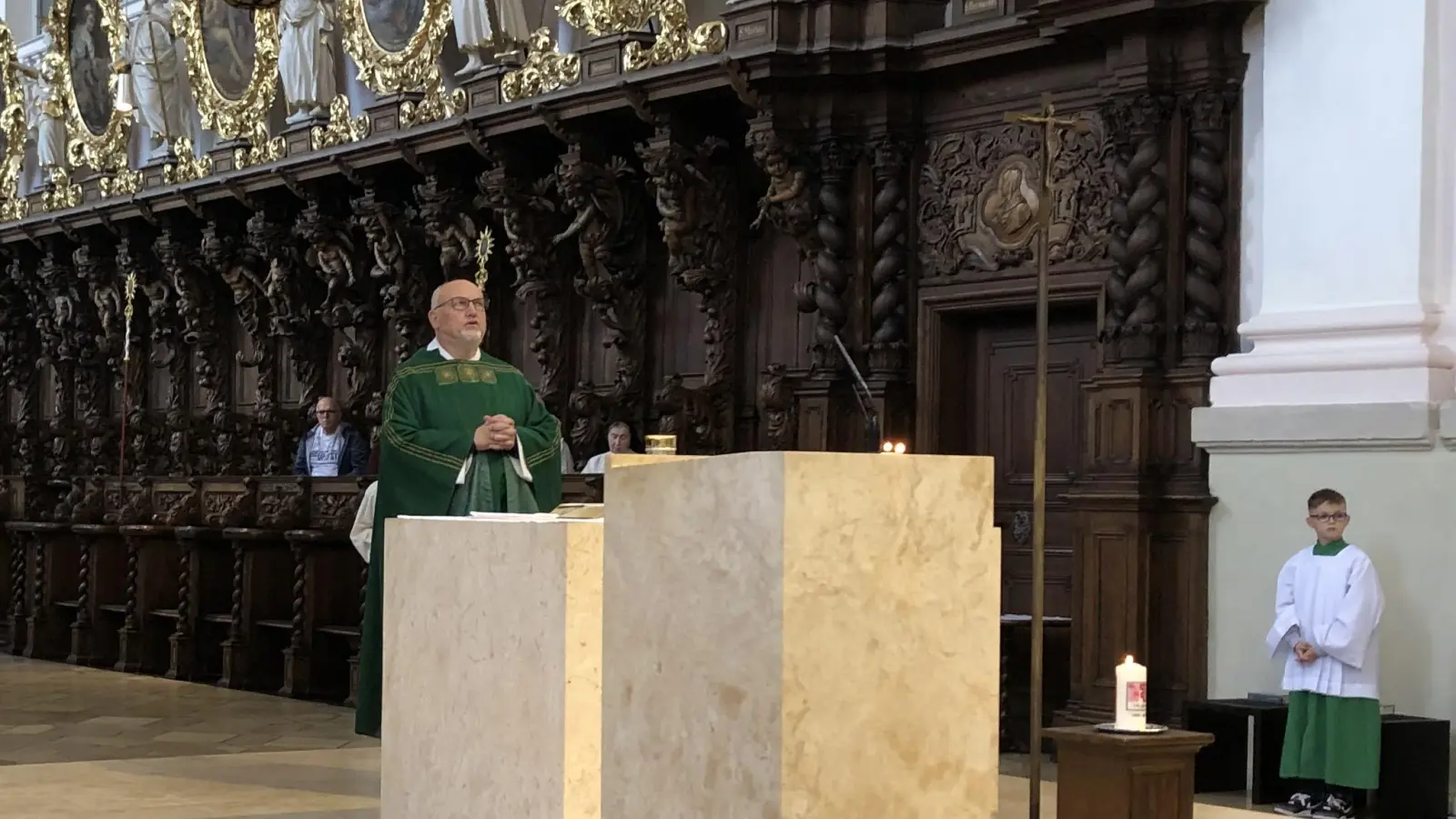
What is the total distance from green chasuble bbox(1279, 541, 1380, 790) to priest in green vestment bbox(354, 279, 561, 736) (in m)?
3.22

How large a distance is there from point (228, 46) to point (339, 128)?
322 cm

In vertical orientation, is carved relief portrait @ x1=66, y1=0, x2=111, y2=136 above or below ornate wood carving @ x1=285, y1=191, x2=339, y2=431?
above

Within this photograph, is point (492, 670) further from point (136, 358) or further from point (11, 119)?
point (11, 119)

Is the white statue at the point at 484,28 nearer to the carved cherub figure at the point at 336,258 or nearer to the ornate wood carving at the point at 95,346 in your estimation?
the carved cherub figure at the point at 336,258

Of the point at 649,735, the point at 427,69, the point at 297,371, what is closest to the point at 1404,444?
the point at 649,735

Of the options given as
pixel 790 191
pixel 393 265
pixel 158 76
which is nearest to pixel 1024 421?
pixel 790 191

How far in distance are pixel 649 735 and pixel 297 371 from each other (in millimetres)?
14003

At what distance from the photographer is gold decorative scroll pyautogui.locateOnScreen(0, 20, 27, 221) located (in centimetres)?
2180

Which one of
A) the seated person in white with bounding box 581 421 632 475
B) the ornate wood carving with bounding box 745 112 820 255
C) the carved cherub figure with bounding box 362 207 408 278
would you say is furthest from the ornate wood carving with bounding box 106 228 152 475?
the ornate wood carving with bounding box 745 112 820 255

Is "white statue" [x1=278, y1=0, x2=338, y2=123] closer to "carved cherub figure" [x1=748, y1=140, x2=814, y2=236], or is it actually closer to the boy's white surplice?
"carved cherub figure" [x1=748, y1=140, x2=814, y2=236]

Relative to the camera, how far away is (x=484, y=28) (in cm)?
1403

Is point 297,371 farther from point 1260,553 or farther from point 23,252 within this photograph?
point 1260,553

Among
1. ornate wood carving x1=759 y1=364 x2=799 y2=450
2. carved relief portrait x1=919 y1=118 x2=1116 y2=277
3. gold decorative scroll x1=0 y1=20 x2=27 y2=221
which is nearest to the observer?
carved relief portrait x1=919 y1=118 x2=1116 y2=277

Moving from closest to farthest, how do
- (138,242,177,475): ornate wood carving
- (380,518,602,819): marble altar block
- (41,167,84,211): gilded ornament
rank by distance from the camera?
(380,518,602,819): marble altar block
(138,242,177,475): ornate wood carving
(41,167,84,211): gilded ornament
